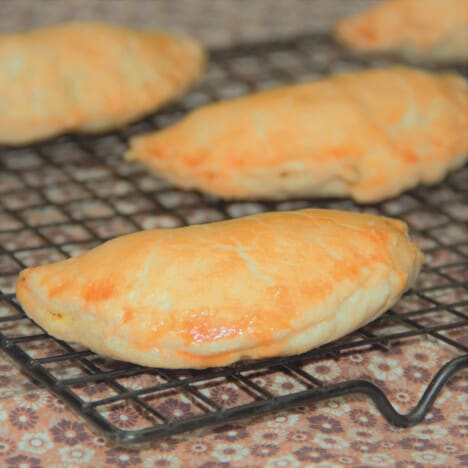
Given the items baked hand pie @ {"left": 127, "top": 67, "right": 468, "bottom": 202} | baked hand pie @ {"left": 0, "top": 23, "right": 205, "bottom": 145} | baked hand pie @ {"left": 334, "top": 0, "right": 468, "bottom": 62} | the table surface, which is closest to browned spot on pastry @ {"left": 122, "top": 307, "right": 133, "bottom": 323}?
the table surface

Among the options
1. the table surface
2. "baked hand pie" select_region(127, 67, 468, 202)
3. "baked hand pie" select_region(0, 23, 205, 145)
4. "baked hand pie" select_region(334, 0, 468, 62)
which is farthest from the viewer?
"baked hand pie" select_region(334, 0, 468, 62)

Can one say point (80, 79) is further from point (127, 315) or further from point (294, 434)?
point (294, 434)

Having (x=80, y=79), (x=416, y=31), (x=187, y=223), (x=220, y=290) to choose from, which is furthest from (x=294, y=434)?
(x=416, y=31)

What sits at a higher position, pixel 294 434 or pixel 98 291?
pixel 98 291

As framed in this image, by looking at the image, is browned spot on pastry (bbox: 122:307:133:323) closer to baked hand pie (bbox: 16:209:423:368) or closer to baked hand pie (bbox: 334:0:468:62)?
baked hand pie (bbox: 16:209:423:368)

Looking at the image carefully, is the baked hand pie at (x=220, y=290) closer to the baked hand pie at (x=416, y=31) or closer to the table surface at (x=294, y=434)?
the table surface at (x=294, y=434)

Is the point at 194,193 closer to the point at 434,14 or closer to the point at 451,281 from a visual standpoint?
the point at 451,281
